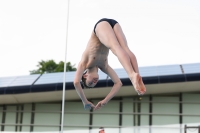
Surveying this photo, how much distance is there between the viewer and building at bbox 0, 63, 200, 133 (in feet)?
81.4

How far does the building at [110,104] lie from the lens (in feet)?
81.4

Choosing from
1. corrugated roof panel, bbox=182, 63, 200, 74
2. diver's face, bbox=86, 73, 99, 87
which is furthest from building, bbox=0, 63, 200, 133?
diver's face, bbox=86, 73, 99, 87

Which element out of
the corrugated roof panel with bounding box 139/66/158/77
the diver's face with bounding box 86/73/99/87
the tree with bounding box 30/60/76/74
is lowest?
the diver's face with bounding box 86/73/99/87

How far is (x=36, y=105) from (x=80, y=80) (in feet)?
56.3

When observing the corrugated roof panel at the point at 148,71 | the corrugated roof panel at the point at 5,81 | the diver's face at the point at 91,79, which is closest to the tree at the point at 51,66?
the corrugated roof panel at the point at 5,81

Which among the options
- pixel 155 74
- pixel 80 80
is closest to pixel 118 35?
pixel 80 80

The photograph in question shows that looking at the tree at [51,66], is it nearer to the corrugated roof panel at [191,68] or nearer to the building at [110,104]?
the building at [110,104]

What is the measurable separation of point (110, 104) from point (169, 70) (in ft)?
11.6

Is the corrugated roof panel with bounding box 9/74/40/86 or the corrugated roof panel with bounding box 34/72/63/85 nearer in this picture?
the corrugated roof panel with bounding box 34/72/63/85

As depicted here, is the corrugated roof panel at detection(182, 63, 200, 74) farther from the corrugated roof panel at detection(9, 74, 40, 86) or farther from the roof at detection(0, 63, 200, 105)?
the corrugated roof panel at detection(9, 74, 40, 86)

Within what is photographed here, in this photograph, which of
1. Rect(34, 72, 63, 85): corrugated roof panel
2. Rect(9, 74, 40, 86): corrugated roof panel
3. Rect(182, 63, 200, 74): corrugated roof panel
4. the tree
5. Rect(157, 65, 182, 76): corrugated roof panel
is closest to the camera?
Rect(182, 63, 200, 74): corrugated roof panel

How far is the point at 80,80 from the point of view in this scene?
1051 centimetres

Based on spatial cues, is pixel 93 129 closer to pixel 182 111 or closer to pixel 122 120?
pixel 122 120

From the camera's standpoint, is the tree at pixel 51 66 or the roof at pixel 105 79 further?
the tree at pixel 51 66
